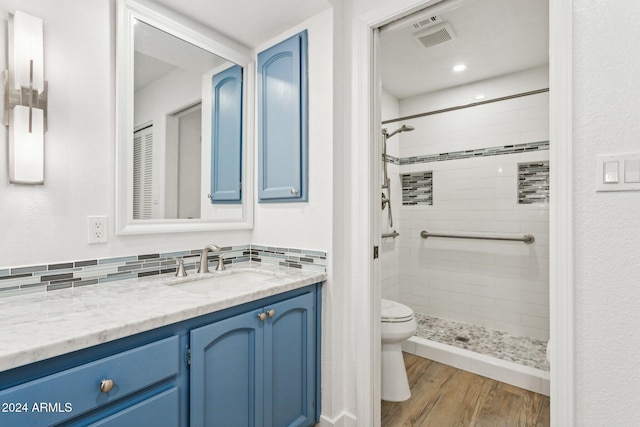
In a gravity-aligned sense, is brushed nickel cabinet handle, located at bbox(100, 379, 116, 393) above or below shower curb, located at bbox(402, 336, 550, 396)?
above

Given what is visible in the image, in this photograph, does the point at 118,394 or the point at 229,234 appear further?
the point at 229,234

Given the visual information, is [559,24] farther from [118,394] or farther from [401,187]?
[401,187]

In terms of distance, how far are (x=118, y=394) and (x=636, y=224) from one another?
161 centimetres

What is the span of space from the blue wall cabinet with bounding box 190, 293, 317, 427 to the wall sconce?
0.89 m

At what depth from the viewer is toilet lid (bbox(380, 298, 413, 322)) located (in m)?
2.00

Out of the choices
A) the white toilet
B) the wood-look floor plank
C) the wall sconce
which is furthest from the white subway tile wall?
the wall sconce

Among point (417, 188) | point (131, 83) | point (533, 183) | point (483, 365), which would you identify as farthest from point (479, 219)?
point (131, 83)

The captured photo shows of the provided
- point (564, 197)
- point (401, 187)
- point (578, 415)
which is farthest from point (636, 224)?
point (401, 187)

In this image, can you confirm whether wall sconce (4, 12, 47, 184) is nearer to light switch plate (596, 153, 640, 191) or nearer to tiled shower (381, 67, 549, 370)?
light switch plate (596, 153, 640, 191)

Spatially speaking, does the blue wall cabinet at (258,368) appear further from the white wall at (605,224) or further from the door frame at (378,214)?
the white wall at (605,224)

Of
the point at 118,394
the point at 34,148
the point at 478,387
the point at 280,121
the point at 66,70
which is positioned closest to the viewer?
the point at 118,394

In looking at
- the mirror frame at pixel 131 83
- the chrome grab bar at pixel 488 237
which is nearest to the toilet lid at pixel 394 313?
the mirror frame at pixel 131 83

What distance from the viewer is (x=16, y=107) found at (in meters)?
1.15

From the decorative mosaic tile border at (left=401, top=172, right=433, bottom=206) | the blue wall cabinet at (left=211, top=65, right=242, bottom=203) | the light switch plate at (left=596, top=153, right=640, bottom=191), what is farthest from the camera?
the decorative mosaic tile border at (left=401, top=172, right=433, bottom=206)
